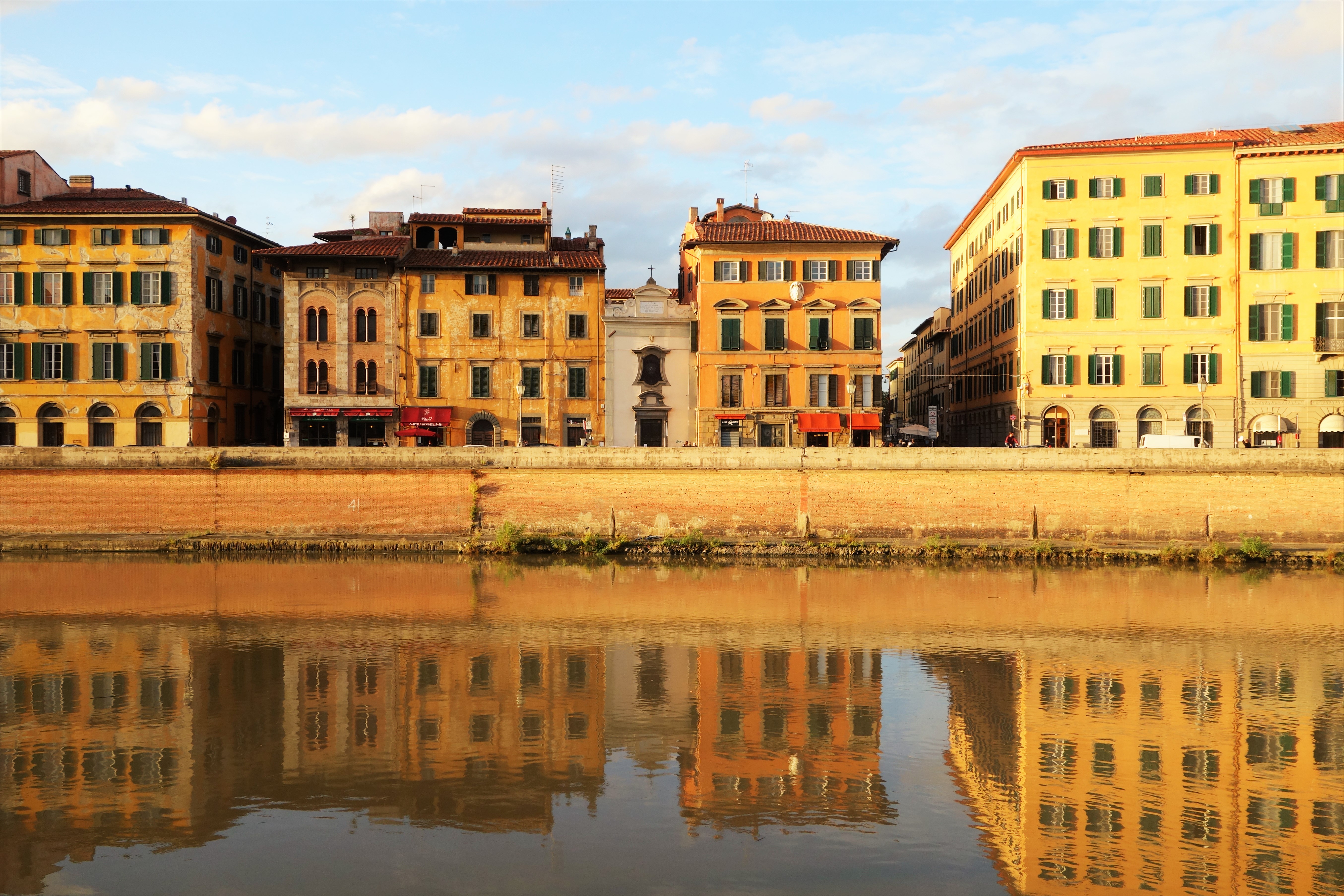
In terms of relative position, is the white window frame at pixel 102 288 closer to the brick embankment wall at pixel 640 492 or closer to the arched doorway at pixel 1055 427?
the brick embankment wall at pixel 640 492

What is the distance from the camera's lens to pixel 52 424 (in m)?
47.0

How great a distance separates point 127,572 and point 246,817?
22.2m

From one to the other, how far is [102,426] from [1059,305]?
4106 cm

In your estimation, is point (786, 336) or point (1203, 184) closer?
point (1203, 184)

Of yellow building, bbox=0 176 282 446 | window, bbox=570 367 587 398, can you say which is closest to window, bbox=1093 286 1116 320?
window, bbox=570 367 587 398

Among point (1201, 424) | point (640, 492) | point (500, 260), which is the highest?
point (500, 260)

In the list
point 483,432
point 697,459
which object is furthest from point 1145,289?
point 483,432

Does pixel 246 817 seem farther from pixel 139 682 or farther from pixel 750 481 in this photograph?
pixel 750 481

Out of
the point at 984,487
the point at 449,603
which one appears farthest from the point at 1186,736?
the point at 984,487

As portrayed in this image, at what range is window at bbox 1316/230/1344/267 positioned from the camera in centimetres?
4306

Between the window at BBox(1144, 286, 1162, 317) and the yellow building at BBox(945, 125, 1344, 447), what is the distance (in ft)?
0.15

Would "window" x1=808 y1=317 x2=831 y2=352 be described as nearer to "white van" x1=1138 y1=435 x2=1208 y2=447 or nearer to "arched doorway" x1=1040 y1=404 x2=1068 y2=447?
"arched doorway" x1=1040 y1=404 x2=1068 y2=447

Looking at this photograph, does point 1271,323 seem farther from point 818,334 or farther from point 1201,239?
point 818,334

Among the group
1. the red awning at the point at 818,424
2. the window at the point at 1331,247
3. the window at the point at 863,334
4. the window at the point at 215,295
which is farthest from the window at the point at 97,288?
the window at the point at 1331,247
